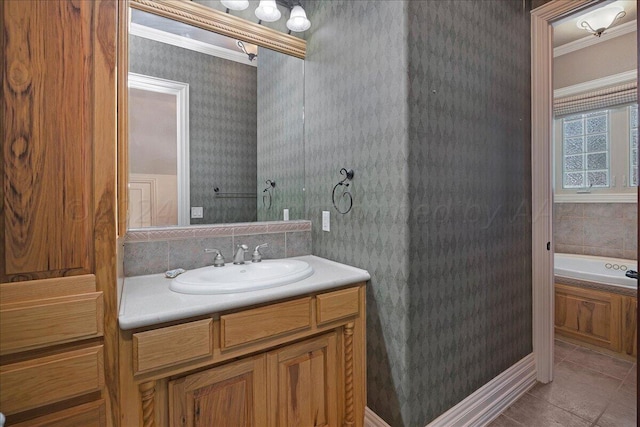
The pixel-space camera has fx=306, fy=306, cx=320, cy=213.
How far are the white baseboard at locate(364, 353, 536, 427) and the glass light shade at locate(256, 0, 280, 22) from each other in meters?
2.25

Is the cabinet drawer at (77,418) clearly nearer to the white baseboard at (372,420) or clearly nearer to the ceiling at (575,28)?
the white baseboard at (372,420)

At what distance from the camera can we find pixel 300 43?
6.57 feet

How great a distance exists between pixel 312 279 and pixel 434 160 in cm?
82

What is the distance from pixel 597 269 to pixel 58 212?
431 centimetres

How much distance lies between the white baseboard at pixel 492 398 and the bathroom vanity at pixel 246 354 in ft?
1.58

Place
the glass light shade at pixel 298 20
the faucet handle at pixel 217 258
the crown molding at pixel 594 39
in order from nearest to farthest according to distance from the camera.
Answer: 1. the faucet handle at pixel 217 258
2. the glass light shade at pixel 298 20
3. the crown molding at pixel 594 39

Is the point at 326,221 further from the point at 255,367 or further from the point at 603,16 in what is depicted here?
the point at 603,16

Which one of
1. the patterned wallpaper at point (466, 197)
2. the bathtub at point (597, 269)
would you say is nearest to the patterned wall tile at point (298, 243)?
the patterned wallpaper at point (466, 197)

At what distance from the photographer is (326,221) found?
1.86 meters

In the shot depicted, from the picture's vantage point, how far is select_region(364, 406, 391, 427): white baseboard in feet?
4.88

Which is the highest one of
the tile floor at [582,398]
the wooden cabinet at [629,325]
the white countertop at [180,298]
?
the white countertop at [180,298]

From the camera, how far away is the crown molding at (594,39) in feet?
9.70

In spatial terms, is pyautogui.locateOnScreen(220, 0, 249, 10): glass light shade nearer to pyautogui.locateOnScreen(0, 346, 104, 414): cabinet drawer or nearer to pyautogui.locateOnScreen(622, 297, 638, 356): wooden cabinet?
pyautogui.locateOnScreen(0, 346, 104, 414): cabinet drawer

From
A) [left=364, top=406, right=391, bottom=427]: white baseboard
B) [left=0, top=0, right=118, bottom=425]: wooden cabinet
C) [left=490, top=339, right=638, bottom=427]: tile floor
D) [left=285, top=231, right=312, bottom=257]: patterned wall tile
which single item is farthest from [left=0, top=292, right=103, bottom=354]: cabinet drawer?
[left=490, top=339, right=638, bottom=427]: tile floor
